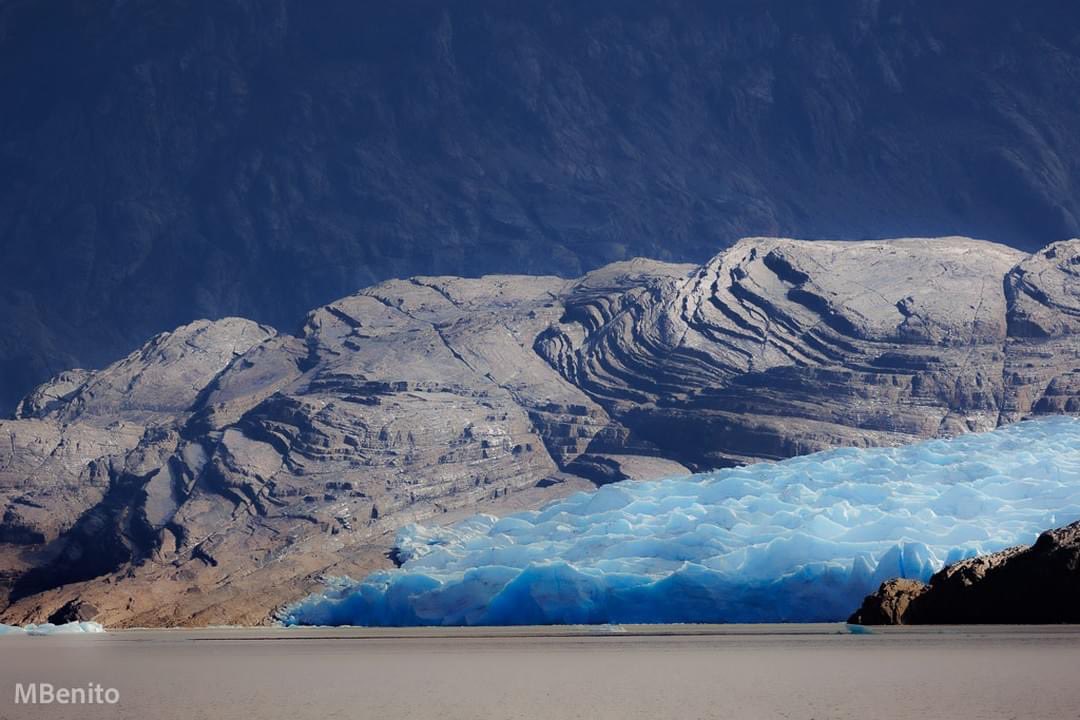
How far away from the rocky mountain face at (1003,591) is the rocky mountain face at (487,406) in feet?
86.2

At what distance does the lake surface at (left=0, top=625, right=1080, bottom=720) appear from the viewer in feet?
53.3

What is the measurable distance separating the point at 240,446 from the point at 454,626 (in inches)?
978

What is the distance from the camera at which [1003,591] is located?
103 ft

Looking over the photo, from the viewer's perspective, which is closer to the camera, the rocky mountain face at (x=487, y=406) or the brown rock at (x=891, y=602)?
the brown rock at (x=891, y=602)

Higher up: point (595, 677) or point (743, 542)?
point (743, 542)

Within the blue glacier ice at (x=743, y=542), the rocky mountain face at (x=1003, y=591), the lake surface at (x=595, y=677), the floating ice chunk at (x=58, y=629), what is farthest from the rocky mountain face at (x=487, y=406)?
the lake surface at (x=595, y=677)

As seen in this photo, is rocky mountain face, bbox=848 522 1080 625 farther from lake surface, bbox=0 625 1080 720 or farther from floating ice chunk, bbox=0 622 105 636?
floating ice chunk, bbox=0 622 105 636

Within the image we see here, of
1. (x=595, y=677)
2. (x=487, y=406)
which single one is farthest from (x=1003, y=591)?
(x=487, y=406)

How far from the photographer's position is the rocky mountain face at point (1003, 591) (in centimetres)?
3016

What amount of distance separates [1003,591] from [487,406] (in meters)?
42.5

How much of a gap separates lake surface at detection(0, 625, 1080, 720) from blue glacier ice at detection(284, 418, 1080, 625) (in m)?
9.64

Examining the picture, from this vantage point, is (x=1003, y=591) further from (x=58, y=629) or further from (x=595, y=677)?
(x=58, y=629)

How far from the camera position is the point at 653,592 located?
4409cm

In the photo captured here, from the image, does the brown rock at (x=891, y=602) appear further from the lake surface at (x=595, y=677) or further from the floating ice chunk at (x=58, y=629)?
the floating ice chunk at (x=58, y=629)
